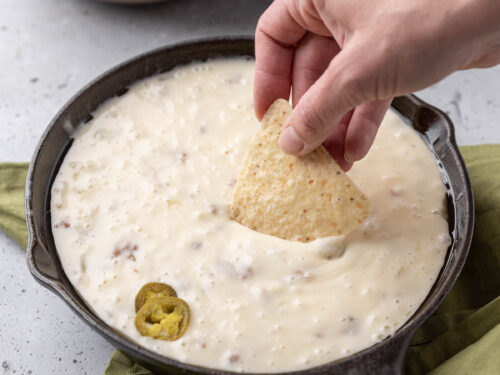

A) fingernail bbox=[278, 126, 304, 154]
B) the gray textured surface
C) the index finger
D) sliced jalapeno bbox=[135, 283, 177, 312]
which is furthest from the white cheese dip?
the gray textured surface

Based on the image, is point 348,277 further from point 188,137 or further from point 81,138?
point 81,138

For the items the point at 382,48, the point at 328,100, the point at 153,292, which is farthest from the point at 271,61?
the point at 153,292

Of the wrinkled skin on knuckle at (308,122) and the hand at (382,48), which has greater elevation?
the hand at (382,48)

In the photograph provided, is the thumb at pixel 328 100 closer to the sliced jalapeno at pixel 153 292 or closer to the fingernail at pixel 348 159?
the fingernail at pixel 348 159

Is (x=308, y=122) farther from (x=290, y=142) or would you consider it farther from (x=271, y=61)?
(x=271, y=61)

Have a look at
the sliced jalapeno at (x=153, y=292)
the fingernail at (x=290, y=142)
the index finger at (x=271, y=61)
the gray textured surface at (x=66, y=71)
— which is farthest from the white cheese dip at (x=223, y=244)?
the gray textured surface at (x=66, y=71)

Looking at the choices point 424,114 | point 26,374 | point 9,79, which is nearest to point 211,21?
point 9,79
